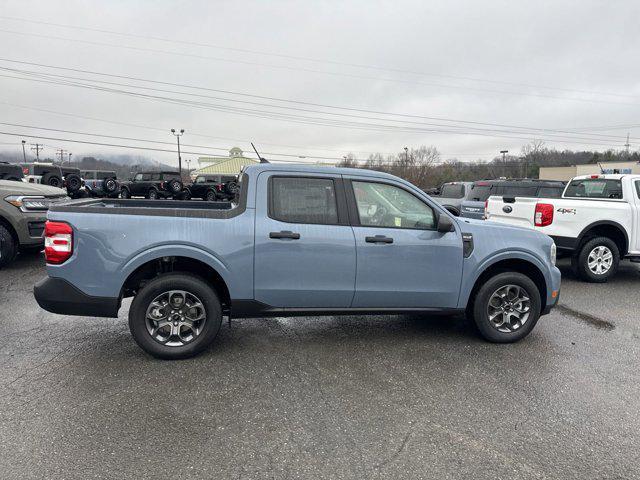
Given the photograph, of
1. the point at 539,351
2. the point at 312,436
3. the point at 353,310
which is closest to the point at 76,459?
the point at 312,436

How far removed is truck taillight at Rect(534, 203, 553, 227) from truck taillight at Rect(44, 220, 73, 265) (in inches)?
279

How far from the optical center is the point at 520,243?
4.25 meters

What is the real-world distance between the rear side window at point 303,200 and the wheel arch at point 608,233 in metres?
5.55

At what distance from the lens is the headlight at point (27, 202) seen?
719 cm

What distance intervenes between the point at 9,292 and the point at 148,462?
491cm

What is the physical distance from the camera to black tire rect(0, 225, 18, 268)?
7.06 m

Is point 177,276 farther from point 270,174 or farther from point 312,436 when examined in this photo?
point 312,436

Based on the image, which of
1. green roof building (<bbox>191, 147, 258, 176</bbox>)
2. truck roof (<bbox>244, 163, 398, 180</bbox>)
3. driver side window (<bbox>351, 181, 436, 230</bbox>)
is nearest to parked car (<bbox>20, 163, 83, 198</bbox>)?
truck roof (<bbox>244, 163, 398, 180</bbox>)

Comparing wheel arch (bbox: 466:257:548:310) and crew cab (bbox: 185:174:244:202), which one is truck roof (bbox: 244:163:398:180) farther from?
crew cab (bbox: 185:174:244:202)

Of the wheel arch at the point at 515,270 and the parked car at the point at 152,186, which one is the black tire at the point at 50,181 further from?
the wheel arch at the point at 515,270

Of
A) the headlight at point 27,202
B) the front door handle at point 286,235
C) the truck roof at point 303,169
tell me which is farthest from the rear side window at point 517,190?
the headlight at point 27,202

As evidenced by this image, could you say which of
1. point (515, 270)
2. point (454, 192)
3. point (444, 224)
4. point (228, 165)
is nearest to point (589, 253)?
point (515, 270)

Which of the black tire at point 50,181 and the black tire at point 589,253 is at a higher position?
the black tire at point 50,181

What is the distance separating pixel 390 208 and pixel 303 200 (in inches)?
34.6
